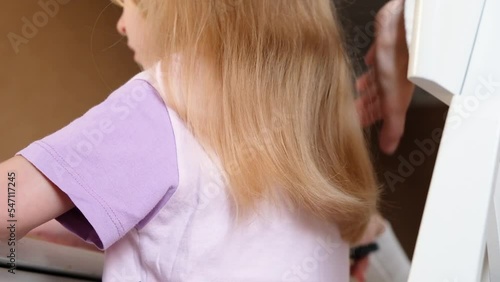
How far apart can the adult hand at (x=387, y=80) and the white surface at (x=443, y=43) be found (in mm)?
160

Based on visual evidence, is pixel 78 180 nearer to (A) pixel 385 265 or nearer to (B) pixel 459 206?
(B) pixel 459 206

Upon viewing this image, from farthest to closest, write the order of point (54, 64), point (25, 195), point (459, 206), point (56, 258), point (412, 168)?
1. point (412, 168)
2. point (54, 64)
3. point (56, 258)
4. point (25, 195)
5. point (459, 206)

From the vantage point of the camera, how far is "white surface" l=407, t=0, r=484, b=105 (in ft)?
0.92

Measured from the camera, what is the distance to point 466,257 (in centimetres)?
26

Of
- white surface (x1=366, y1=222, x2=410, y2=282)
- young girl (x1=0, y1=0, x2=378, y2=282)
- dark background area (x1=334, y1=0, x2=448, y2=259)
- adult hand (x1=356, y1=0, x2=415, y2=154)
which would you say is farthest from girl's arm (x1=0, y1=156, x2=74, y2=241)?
dark background area (x1=334, y1=0, x2=448, y2=259)

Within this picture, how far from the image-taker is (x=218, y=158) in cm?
43

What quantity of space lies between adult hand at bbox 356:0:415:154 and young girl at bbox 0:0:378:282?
0.10 feet

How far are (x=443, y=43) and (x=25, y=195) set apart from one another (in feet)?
0.82

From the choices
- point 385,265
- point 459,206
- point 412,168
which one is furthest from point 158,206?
point 412,168

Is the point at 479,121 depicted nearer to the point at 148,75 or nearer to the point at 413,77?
the point at 413,77

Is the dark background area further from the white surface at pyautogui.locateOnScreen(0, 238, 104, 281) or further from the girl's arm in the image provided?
the girl's arm

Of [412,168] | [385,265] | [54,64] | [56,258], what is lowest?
[412,168]

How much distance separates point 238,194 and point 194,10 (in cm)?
15

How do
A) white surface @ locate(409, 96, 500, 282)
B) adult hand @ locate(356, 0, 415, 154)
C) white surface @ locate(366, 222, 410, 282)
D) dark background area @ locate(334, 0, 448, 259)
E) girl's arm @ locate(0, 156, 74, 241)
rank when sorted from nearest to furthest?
white surface @ locate(409, 96, 500, 282) < girl's arm @ locate(0, 156, 74, 241) < adult hand @ locate(356, 0, 415, 154) < white surface @ locate(366, 222, 410, 282) < dark background area @ locate(334, 0, 448, 259)
